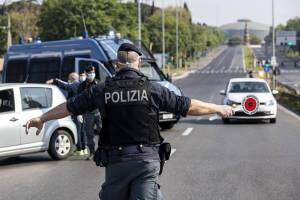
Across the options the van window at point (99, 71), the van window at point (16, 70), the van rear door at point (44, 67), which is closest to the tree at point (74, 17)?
the van window at point (16, 70)

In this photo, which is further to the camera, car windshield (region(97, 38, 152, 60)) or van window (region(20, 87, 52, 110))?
car windshield (region(97, 38, 152, 60))

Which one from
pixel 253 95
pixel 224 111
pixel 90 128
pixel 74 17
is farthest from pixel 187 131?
pixel 74 17

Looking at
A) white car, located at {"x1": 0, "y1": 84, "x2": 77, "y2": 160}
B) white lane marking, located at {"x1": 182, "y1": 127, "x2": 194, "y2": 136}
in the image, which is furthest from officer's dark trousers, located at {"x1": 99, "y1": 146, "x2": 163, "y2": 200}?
white lane marking, located at {"x1": 182, "y1": 127, "x2": 194, "y2": 136}

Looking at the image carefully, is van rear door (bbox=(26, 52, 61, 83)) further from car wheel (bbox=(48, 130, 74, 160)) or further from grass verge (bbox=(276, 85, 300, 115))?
grass verge (bbox=(276, 85, 300, 115))

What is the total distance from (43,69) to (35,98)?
787 centimetres

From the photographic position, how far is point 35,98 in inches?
497

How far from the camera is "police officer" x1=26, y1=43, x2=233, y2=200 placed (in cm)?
494

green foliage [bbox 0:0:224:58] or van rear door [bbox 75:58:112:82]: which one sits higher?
green foliage [bbox 0:0:224:58]

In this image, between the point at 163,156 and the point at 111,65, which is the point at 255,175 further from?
the point at 111,65

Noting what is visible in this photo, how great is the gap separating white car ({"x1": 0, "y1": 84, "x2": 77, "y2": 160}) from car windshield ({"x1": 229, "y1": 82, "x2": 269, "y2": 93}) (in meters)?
11.0

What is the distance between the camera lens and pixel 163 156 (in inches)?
200

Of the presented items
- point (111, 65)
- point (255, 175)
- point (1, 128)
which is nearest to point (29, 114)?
point (1, 128)

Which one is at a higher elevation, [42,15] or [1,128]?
[42,15]

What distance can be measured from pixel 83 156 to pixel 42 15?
4485 centimetres
